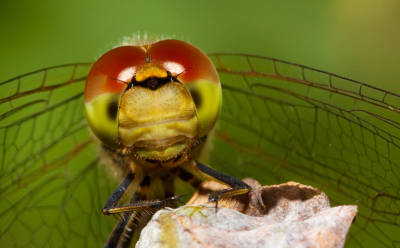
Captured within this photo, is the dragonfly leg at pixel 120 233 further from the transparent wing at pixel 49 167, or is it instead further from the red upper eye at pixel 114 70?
the red upper eye at pixel 114 70

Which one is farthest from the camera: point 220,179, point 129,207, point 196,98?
point 220,179

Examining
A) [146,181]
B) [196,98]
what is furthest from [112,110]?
[146,181]

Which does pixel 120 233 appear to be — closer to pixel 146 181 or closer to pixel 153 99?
pixel 146 181

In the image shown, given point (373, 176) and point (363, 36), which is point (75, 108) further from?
point (363, 36)

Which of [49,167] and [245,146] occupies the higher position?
[245,146]

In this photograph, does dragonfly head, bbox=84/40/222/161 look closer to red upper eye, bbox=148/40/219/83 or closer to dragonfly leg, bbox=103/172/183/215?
red upper eye, bbox=148/40/219/83
